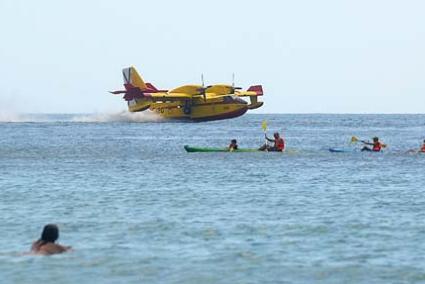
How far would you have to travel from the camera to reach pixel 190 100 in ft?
495

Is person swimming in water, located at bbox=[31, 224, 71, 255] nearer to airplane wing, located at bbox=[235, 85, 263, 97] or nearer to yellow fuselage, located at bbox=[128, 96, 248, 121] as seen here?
yellow fuselage, located at bbox=[128, 96, 248, 121]

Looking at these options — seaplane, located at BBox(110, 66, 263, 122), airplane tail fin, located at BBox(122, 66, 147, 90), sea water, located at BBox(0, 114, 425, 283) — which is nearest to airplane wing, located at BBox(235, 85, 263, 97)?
seaplane, located at BBox(110, 66, 263, 122)

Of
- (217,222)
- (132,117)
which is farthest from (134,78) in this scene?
(217,222)

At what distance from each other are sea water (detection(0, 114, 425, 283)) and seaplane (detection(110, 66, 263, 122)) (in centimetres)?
8758

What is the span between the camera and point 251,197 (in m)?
40.3

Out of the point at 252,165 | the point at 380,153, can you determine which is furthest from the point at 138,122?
the point at 252,165

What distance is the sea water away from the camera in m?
24.2

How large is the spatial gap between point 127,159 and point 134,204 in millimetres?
30569

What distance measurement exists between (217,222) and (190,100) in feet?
390

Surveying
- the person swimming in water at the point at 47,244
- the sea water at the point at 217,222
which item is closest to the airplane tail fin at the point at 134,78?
the sea water at the point at 217,222

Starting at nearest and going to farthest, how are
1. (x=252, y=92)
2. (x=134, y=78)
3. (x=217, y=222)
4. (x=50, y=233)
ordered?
(x=50, y=233), (x=217, y=222), (x=134, y=78), (x=252, y=92)

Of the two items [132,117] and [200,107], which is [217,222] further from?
[132,117]

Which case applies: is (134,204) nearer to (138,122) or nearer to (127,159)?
(127,159)

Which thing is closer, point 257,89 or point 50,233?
point 50,233
